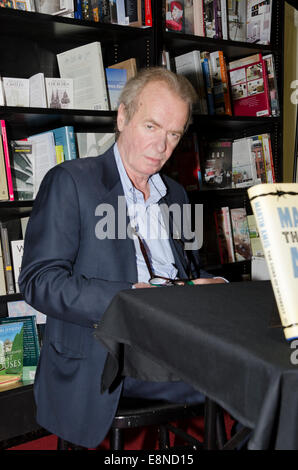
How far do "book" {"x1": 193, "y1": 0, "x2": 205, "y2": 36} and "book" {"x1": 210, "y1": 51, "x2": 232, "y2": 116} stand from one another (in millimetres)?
130

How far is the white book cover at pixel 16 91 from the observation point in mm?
2137

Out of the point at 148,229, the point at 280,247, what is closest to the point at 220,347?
the point at 280,247

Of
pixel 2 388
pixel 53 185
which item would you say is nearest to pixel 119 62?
pixel 53 185

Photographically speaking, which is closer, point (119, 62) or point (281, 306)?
point (281, 306)

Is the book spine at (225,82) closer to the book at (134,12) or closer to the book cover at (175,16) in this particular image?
the book cover at (175,16)

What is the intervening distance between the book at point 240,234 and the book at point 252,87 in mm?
550

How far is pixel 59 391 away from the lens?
1342 mm

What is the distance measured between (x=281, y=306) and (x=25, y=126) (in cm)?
177

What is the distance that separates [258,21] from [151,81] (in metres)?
1.58

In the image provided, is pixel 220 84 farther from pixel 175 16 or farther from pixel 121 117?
pixel 121 117

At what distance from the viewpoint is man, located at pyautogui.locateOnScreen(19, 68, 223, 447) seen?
1.24m

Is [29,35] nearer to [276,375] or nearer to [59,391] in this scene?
[59,391]

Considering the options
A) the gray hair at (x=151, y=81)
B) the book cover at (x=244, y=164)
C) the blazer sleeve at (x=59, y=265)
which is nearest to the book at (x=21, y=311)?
the blazer sleeve at (x=59, y=265)

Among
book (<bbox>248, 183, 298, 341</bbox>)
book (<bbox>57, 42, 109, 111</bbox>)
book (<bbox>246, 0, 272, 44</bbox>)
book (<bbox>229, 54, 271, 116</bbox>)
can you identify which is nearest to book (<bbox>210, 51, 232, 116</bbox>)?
book (<bbox>229, 54, 271, 116</bbox>)
